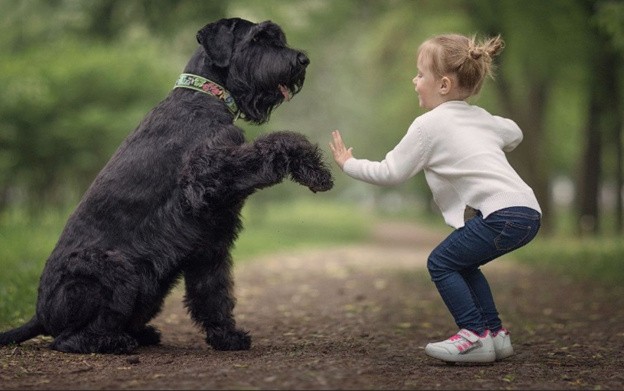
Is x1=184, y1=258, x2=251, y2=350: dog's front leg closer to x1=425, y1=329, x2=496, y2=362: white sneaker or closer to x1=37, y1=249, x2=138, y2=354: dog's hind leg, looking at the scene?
x1=37, y1=249, x2=138, y2=354: dog's hind leg

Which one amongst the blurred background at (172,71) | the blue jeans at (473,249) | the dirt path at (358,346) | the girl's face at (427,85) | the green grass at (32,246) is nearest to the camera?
the dirt path at (358,346)

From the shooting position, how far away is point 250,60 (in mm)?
4641

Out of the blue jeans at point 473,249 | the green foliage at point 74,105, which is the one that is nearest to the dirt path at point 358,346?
the blue jeans at point 473,249

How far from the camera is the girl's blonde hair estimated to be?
4387 millimetres

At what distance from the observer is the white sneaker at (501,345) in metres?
4.49

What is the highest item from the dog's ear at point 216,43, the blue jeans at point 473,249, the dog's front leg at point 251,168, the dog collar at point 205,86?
the dog's ear at point 216,43

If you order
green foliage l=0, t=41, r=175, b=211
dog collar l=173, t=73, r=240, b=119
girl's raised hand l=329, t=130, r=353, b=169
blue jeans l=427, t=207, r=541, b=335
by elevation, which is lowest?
blue jeans l=427, t=207, r=541, b=335

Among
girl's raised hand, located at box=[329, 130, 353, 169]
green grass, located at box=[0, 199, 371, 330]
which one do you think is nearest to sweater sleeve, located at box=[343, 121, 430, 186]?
girl's raised hand, located at box=[329, 130, 353, 169]

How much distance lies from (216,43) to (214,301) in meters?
1.55

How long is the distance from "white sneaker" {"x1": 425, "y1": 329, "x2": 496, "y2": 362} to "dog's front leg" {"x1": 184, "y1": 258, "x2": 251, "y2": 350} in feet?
3.99

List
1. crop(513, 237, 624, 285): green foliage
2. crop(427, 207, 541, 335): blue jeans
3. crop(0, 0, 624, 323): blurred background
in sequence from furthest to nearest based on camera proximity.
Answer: crop(0, 0, 624, 323): blurred background
crop(513, 237, 624, 285): green foliage
crop(427, 207, 541, 335): blue jeans

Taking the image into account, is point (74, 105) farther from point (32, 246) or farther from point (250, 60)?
point (250, 60)

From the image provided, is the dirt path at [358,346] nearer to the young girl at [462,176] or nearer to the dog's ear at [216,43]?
the young girl at [462,176]

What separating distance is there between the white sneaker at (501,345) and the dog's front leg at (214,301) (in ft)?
4.88
